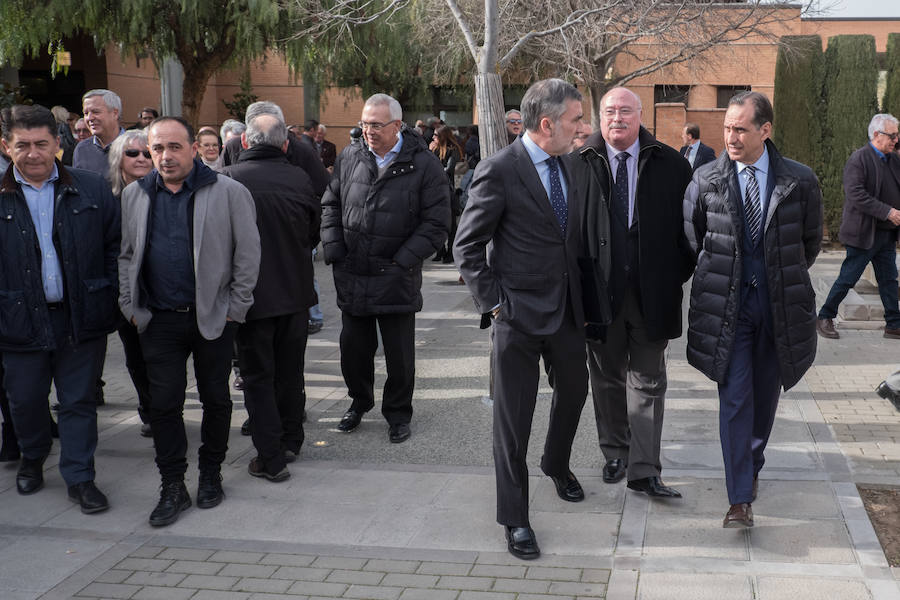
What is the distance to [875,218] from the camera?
348 inches

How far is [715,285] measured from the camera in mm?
4523

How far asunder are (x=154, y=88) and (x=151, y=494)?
23955 millimetres

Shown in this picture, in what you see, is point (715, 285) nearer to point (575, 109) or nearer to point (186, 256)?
point (575, 109)

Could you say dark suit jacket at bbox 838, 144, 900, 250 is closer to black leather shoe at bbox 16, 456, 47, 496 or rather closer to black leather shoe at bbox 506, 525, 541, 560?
black leather shoe at bbox 506, 525, 541, 560

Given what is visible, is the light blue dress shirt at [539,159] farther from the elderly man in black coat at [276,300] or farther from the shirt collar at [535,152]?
the elderly man in black coat at [276,300]

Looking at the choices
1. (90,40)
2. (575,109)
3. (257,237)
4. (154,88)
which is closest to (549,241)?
(575,109)

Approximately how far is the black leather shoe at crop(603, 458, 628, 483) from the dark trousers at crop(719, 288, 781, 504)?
31.9 inches

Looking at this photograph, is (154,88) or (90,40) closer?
(90,40)

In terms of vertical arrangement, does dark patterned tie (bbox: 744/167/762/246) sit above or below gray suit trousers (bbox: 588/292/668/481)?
above

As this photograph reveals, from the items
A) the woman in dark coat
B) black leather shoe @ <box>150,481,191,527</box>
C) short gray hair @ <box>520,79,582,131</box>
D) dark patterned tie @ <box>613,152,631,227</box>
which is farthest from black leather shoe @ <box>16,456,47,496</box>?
the woman in dark coat

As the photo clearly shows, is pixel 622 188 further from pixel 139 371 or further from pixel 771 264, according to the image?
pixel 139 371

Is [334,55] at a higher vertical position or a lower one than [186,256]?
higher

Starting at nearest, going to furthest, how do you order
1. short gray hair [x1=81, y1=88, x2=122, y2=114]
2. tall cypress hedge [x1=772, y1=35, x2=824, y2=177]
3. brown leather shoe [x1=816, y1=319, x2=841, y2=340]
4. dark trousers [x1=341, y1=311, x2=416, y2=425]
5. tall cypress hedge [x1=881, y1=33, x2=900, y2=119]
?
dark trousers [x1=341, y1=311, x2=416, y2=425] → short gray hair [x1=81, y1=88, x2=122, y2=114] → brown leather shoe [x1=816, y1=319, x2=841, y2=340] → tall cypress hedge [x1=881, y1=33, x2=900, y2=119] → tall cypress hedge [x1=772, y1=35, x2=824, y2=177]

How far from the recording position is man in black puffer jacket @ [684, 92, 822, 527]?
4426 mm
